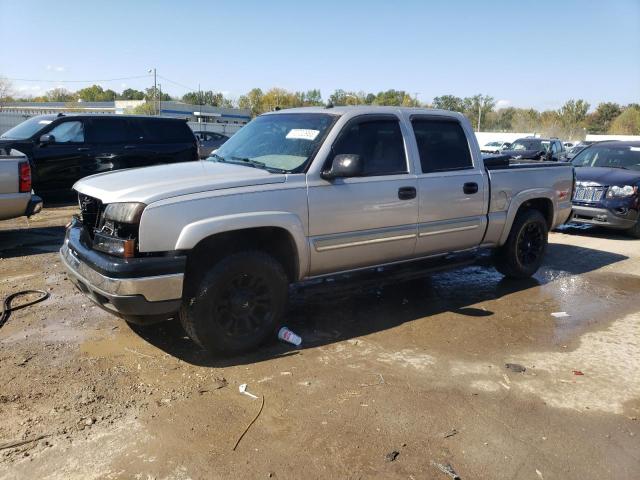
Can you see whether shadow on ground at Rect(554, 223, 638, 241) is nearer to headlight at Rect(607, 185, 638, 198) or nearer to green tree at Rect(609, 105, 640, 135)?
headlight at Rect(607, 185, 638, 198)

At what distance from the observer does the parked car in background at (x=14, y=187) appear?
714cm

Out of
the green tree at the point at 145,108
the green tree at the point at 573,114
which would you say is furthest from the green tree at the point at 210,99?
the green tree at the point at 573,114

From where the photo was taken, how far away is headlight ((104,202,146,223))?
11.8ft

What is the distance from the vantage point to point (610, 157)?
35.6 ft

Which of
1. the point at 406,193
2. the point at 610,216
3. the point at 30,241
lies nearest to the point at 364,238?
the point at 406,193

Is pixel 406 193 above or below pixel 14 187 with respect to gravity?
above

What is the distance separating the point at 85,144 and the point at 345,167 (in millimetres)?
8574

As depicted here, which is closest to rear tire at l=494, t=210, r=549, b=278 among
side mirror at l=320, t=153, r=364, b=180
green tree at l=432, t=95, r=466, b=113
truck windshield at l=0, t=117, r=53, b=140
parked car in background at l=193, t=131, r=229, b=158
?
side mirror at l=320, t=153, r=364, b=180

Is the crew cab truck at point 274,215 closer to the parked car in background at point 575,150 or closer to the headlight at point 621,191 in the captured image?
the headlight at point 621,191

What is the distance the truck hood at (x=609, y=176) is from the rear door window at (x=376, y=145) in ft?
21.2

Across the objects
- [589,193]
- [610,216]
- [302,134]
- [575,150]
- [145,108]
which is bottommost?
[610,216]

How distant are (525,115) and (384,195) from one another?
94227 mm

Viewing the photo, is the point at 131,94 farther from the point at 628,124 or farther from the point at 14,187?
the point at 14,187

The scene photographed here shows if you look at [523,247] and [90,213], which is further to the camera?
[523,247]
